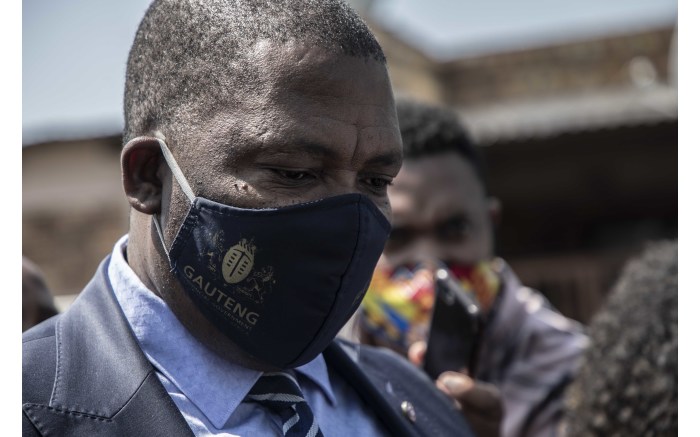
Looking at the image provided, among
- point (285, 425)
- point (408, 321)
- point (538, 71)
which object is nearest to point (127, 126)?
point (285, 425)

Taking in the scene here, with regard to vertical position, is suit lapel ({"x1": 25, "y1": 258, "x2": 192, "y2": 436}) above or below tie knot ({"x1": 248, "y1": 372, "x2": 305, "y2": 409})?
above

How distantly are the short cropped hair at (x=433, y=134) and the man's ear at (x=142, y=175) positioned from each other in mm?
1424

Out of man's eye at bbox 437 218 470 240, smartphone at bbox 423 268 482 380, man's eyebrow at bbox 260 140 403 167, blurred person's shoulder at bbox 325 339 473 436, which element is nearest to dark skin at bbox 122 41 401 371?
man's eyebrow at bbox 260 140 403 167

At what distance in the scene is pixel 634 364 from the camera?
7.20ft

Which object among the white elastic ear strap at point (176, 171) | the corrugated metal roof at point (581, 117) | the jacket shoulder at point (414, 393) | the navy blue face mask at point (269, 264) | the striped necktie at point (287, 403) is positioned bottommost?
the corrugated metal roof at point (581, 117)

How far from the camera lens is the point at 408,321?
2.73 meters

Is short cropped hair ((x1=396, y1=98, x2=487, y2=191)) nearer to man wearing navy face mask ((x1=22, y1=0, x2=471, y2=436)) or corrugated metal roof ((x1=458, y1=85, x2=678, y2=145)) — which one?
man wearing navy face mask ((x1=22, y1=0, x2=471, y2=436))

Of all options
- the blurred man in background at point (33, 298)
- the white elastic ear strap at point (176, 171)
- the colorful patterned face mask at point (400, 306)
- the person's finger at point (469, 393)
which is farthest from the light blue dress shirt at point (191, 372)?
the colorful patterned face mask at point (400, 306)

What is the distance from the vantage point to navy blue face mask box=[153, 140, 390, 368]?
1554mm

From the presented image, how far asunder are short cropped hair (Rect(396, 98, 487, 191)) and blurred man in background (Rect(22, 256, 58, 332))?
1.35 metres

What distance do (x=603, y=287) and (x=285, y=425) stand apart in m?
6.00

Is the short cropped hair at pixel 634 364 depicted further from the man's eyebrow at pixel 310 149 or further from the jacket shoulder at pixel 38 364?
the jacket shoulder at pixel 38 364

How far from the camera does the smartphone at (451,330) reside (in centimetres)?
230

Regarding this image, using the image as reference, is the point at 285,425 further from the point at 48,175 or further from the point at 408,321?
the point at 48,175
